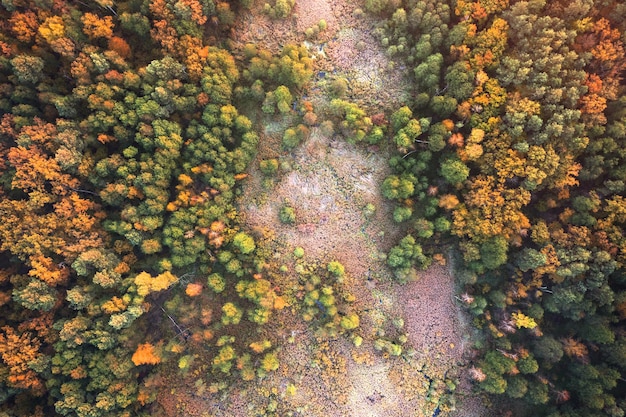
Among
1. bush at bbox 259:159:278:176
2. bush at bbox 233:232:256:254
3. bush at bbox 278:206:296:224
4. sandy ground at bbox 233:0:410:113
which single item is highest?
sandy ground at bbox 233:0:410:113

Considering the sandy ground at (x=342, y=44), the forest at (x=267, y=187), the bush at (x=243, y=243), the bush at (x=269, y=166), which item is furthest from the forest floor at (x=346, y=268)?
the bush at (x=243, y=243)

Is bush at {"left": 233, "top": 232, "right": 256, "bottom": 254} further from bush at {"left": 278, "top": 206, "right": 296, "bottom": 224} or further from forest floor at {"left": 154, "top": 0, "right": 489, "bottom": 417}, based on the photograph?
bush at {"left": 278, "top": 206, "right": 296, "bottom": 224}

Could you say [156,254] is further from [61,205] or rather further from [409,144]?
[409,144]

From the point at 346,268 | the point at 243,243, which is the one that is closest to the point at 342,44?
the point at 243,243

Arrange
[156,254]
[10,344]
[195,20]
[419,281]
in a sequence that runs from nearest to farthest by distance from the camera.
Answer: [10,344] → [195,20] → [156,254] → [419,281]

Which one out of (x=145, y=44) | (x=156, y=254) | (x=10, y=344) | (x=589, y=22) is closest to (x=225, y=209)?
(x=156, y=254)

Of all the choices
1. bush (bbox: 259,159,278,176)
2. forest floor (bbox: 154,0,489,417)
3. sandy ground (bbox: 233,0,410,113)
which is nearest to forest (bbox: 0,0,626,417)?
bush (bbox: 259,159,278,176)

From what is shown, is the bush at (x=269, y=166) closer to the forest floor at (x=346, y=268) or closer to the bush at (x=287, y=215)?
the forest floor at (x=346, y=268)
